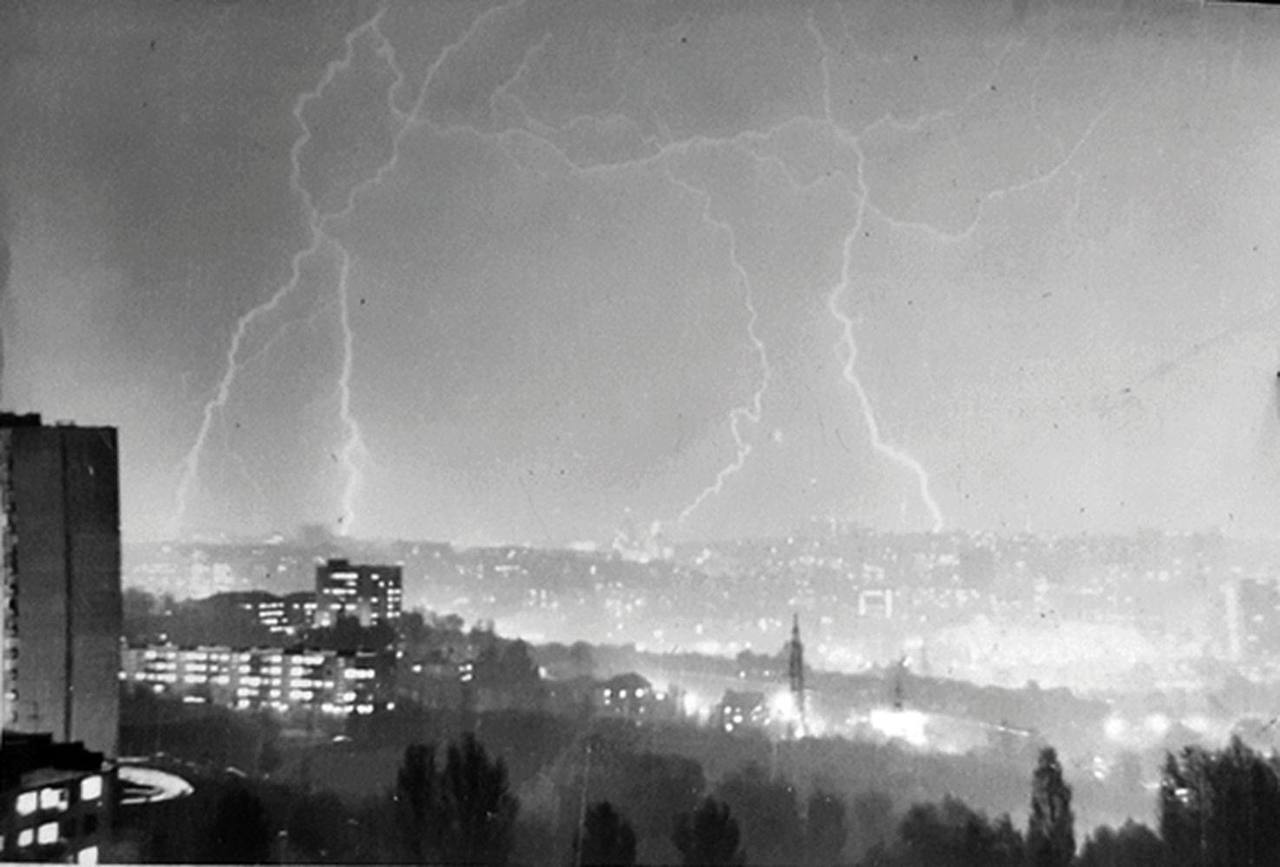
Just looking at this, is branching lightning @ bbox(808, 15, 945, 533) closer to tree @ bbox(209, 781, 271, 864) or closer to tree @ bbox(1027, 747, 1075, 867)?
tree @ bbox(1027, 747, 1075, 867)

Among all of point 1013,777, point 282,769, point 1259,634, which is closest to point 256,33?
point 282,769

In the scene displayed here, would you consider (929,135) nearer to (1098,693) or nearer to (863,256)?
(863,256)

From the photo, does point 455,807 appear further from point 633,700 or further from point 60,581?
point 60,581

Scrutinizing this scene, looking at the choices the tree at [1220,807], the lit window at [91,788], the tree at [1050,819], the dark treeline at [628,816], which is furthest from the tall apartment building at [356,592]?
the tree at [1220,807]

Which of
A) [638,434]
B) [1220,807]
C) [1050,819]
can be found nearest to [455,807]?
[638,434]

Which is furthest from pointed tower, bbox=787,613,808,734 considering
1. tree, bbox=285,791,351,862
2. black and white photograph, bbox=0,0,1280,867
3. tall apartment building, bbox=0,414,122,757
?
tall apartment building, bbox=0,414,122,757
